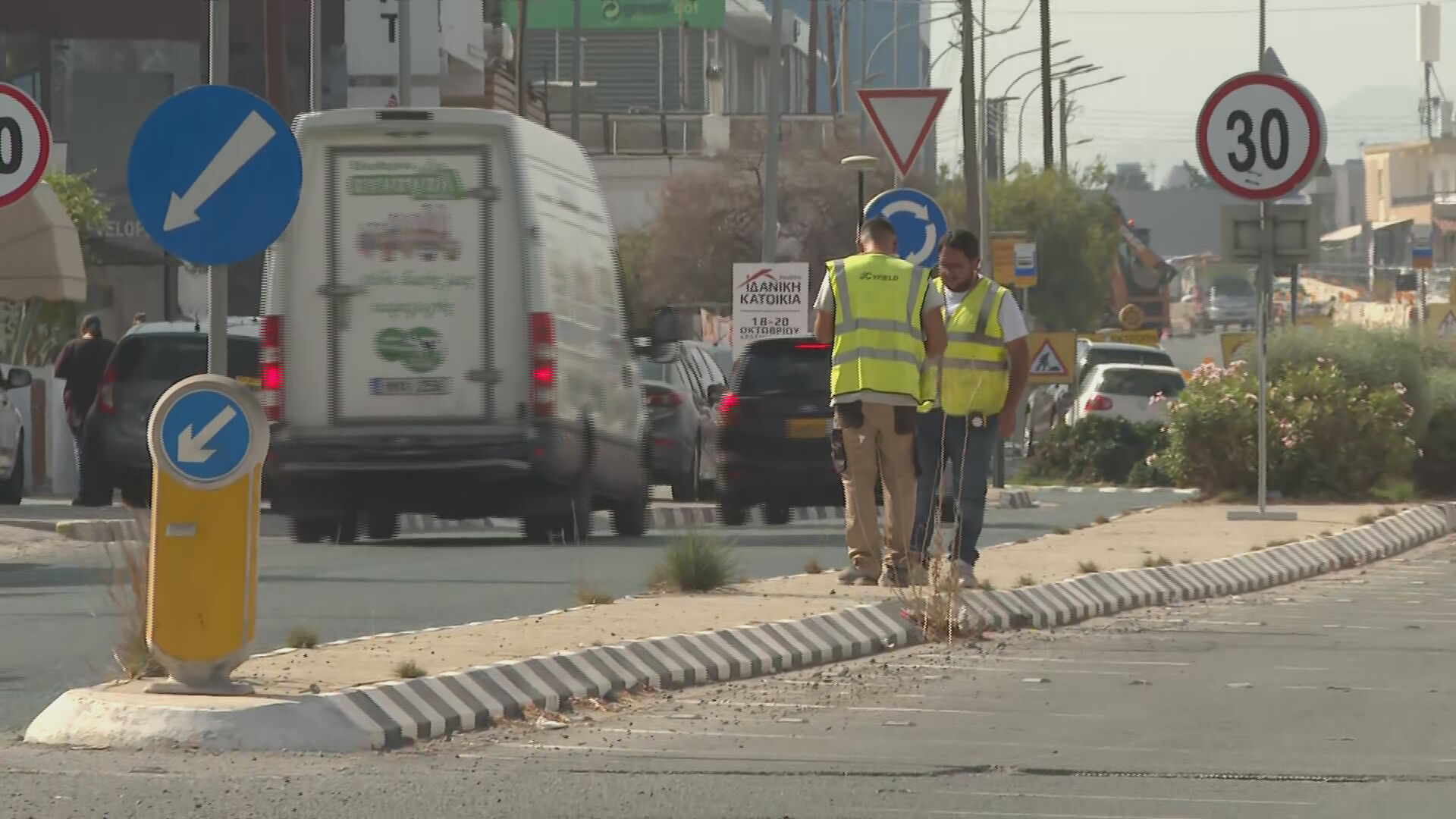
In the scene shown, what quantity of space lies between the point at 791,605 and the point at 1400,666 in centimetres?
285

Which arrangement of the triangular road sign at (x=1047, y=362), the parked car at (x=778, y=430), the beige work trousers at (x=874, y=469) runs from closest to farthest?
the beige work trousers at (x=874, y=469) → the parked car at (x=778, y=430) → the triangular road sign at (x=1047, y=362)

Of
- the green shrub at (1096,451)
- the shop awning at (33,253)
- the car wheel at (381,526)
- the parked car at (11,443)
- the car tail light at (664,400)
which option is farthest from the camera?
the shop awning at (33,253)

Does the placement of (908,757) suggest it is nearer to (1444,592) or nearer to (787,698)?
(787,698)

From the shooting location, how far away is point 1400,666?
1134 cm

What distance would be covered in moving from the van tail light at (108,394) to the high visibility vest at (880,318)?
403 inches

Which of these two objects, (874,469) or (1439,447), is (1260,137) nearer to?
(874,469)

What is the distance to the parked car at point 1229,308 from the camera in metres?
117

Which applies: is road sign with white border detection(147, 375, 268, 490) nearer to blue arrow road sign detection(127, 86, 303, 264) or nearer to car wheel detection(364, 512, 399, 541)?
blue arrow road sign detection(127, 86, 303, 264)

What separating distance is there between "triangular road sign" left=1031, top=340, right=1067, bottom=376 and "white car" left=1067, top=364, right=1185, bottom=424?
9.13 m

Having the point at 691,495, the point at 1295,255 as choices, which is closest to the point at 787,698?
the point at 1295,255

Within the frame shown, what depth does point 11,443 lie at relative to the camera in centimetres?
2512

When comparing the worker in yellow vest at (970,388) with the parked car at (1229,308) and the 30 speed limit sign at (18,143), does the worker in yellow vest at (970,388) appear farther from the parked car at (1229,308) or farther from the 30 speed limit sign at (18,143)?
the parked car at (1229,308)

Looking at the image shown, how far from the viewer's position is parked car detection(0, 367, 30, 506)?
81.8 feet

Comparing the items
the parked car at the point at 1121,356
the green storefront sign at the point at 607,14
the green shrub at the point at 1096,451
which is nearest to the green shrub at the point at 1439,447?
the green shrub at the point at 1096,451
